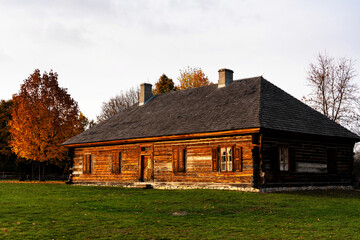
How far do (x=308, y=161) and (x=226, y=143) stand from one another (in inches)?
203

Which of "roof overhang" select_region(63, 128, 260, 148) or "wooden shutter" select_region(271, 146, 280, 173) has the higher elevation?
"roof overhang" select_region(63, 128, 260, 148)

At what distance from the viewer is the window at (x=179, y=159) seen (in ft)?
84.7

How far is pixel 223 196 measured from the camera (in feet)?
64.1

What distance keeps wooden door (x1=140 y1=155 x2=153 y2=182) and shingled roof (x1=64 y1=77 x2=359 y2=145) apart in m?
1.62

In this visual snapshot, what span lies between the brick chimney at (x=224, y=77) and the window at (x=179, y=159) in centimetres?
686

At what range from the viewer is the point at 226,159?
2397 cm

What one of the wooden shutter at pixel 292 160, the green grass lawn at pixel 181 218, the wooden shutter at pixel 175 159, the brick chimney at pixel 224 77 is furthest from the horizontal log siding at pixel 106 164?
the green grass lawn at pixel 181 218

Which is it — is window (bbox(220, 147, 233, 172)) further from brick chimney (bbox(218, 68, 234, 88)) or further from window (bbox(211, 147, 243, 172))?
brick chimney (bbox(218, 68, 234, 88))

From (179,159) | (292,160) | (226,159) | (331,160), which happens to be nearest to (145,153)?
(179,159)

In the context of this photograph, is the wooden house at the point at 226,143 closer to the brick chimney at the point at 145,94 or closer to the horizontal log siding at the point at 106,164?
the horizontal log siding at the point at 106,164

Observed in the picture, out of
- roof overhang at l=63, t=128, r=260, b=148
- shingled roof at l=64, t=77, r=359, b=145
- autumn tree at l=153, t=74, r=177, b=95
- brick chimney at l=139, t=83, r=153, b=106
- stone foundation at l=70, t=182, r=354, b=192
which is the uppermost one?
autumn tree at l=153, t=74, r=177, b=95

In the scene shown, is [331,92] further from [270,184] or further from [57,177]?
[57,177]

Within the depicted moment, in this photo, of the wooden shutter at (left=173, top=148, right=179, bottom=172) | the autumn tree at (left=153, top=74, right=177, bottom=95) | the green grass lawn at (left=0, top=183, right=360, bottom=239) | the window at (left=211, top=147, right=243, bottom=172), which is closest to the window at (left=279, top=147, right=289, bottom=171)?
the window at (left=211, top=147, right=243, bottom=172)

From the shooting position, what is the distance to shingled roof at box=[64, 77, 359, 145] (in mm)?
24000
